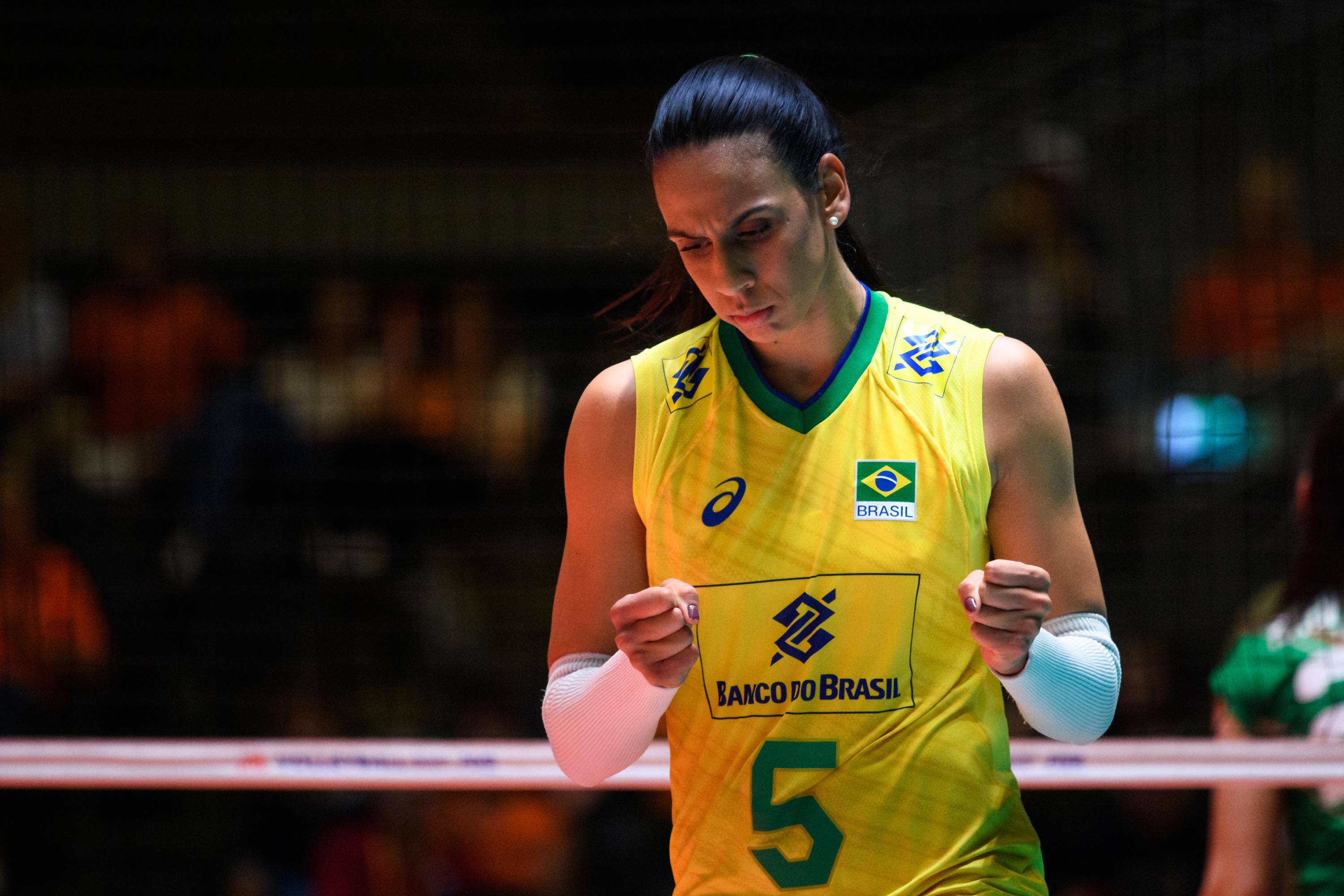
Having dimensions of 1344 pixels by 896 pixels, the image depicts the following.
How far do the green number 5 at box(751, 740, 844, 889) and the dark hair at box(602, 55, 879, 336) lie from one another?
29.7 inches

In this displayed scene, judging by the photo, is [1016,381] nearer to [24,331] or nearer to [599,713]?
[599,713]

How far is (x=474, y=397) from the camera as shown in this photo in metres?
5.98

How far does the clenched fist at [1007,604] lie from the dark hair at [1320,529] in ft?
4.22

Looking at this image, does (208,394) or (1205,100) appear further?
(1205,100)

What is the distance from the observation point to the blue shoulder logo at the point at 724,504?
1926mm

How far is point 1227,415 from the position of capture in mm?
5281

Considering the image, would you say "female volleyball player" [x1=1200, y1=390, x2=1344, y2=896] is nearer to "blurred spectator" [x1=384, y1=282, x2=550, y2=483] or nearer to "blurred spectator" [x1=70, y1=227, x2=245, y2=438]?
"blurred spectator" [x1=384, y1=282, x2=550, y2=483]

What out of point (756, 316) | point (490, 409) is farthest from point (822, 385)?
point (490, 409)

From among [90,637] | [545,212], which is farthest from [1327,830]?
[545,212]

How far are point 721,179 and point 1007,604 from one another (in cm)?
66

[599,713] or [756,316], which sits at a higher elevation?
[756,316]

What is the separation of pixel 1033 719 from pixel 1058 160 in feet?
14.3

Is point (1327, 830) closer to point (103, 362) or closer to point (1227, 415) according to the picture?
point (1227, 415)

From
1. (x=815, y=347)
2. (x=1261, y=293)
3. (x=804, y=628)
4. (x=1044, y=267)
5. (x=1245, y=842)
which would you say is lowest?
(x=1245, y=842)
